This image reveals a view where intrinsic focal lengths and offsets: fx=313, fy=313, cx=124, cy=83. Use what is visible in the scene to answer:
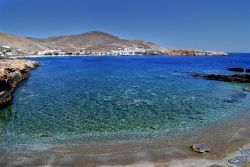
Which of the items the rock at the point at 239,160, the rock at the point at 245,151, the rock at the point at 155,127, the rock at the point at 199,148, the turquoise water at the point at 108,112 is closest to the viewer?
the rock at the point at 239,160

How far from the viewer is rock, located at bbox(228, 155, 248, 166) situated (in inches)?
625

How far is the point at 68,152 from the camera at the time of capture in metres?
17.6

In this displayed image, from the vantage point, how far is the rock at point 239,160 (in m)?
15.9

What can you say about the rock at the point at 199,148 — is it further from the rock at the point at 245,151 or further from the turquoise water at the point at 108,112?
the turquoise water at the point at 108,112

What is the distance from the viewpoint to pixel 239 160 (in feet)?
53.4

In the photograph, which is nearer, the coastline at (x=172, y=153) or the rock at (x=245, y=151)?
the coastline at (x=172, y=153)

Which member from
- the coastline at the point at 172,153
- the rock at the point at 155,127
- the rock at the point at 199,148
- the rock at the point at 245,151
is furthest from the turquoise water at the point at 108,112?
the rock at the point at 245,151

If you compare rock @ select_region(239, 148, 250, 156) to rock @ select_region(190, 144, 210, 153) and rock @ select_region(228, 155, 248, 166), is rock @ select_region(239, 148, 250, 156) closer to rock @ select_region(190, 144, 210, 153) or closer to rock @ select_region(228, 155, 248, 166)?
rock @ select_region(228, 155, 248, 166)

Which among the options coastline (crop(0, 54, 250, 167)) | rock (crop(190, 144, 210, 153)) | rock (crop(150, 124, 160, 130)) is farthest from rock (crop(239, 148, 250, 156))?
rock (crop(150, 124, 160, 130))

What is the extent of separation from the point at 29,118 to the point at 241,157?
53.3ft

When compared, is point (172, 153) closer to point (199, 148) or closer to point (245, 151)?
point (199, 148)

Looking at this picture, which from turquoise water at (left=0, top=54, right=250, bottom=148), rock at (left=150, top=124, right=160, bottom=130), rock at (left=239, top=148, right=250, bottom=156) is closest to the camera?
rock at (left=239, top=148, right=250, bottom=156)

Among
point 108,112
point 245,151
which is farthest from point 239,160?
point 108,112

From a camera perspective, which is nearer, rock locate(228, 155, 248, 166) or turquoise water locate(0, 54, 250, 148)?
rock locate(228, 155, 248, 166)
